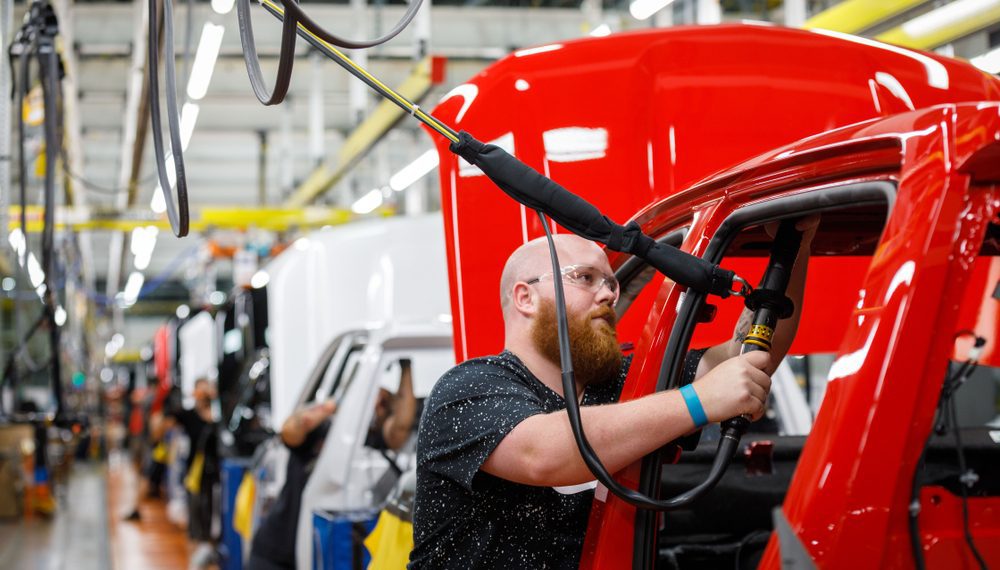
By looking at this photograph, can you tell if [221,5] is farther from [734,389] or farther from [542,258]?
[734,389]

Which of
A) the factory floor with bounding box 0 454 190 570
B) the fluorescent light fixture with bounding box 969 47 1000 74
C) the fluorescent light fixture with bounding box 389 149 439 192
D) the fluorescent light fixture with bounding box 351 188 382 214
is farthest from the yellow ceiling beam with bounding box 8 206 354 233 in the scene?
the fluorescent light fixture with bounding box 969 47 1000 74

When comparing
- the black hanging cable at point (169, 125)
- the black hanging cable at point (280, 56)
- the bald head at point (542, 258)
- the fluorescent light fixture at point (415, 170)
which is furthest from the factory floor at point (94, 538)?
the black hanging cable at point (280, 56)

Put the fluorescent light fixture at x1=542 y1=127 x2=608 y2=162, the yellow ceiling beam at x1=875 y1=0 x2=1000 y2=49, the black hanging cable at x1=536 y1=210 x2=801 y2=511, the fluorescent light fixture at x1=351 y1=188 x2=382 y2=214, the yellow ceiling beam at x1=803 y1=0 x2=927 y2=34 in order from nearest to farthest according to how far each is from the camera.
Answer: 1. the black hanging cable at x1=536 y1=210 x2=801 y2=511
2. the fluorescent light fixture at x1=542 y1=127 x2=608 y2=162
3. the yellow ceiling beam at x1=875 y1=0 x2=1000 y2=49
4. the yellow ceiling beam at x1=803 y1=0 x2=927 y2=34
5. the fluorescent light fixture at x1=351 y1=188 x2=382 y2=214

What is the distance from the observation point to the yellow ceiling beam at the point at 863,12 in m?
5.69

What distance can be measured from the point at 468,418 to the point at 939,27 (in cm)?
429

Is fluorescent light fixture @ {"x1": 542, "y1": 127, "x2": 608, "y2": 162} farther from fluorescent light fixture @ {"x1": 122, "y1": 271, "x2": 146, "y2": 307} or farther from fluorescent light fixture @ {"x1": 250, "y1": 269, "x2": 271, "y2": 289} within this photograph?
fluorescent light fixture @ {"x1": 122, "y1": 271, "x2": 146, "y2": 307}

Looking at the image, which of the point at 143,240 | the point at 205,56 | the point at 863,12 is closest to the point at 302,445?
the point at 863,12

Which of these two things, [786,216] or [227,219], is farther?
[227,219]

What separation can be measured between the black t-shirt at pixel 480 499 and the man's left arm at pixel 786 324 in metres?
0.43

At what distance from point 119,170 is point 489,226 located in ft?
58.6

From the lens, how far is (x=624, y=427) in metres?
1.93

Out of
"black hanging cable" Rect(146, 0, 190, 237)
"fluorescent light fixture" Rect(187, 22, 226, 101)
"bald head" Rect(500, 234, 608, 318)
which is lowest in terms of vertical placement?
"bald head" Rect(500, 234, 608, 318)

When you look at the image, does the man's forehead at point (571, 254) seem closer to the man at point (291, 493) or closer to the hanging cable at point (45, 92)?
the hanging cable at point (45, 92)

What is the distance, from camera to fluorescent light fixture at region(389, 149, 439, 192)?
457 inches
